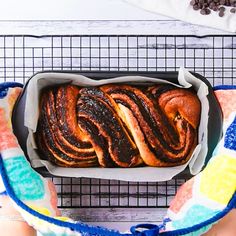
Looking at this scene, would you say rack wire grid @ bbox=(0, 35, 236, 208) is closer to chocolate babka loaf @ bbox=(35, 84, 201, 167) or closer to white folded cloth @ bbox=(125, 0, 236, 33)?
white folded cloth @ bbox=(125, 0, 236, 33)

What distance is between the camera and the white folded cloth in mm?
1379

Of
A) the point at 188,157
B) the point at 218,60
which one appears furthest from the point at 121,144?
the point at 218,60

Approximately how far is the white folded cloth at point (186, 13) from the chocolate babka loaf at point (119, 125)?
0.22m

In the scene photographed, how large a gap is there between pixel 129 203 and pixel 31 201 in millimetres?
285

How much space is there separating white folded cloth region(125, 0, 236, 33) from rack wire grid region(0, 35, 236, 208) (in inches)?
1.1

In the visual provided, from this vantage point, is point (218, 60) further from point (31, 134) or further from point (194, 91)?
point (31, 134)

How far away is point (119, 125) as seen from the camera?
1227 mm

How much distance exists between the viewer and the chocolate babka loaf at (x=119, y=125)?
1223mm

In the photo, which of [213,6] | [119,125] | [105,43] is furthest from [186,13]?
[119,125]

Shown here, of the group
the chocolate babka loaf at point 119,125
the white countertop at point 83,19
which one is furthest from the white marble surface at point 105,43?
the chocolate babka loaf at point 119,125

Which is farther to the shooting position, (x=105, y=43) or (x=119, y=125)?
(x=105, y=43)

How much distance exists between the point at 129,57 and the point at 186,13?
156mm

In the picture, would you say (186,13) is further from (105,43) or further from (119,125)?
(119,125)

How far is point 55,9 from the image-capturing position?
1.41 metres
